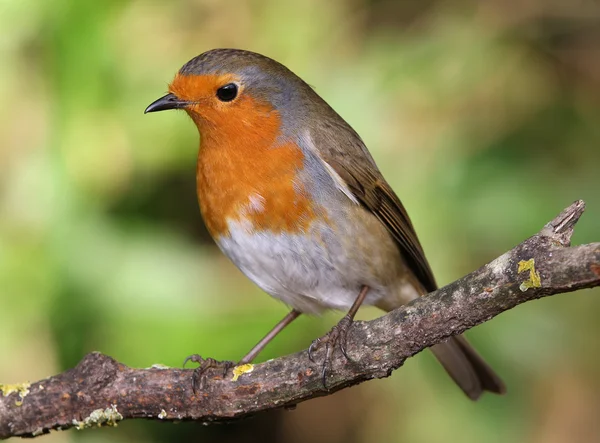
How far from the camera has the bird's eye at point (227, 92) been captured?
306 centimetres

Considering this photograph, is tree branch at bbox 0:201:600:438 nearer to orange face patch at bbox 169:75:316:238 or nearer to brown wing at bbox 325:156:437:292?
orange face patch at bbox 169:75:316:238

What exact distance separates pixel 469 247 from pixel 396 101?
79 cm

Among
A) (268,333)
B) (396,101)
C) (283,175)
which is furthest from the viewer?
(396,101)

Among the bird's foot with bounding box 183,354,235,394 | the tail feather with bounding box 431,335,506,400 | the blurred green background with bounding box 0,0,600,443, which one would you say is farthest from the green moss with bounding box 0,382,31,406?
the tail feather with bounding box 431,335,506,400

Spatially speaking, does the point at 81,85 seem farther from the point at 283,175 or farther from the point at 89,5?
the point at 283,175

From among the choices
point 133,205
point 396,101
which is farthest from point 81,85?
point 396,101

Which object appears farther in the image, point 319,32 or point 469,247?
point 319,32

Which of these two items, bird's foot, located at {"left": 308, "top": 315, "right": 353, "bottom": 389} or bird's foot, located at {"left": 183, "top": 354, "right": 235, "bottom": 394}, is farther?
bird's foot, located at {"left": 183, "top": 354, "right": 235, "bottom": 394}

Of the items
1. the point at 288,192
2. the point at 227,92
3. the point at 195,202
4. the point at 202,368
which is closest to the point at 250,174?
the point at 288,192

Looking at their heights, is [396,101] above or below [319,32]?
below

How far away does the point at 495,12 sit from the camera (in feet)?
14.0

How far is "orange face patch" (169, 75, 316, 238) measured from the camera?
9.50 ft

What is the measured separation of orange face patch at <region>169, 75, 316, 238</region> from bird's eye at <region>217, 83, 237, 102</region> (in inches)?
0.7

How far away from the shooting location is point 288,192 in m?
2.89
